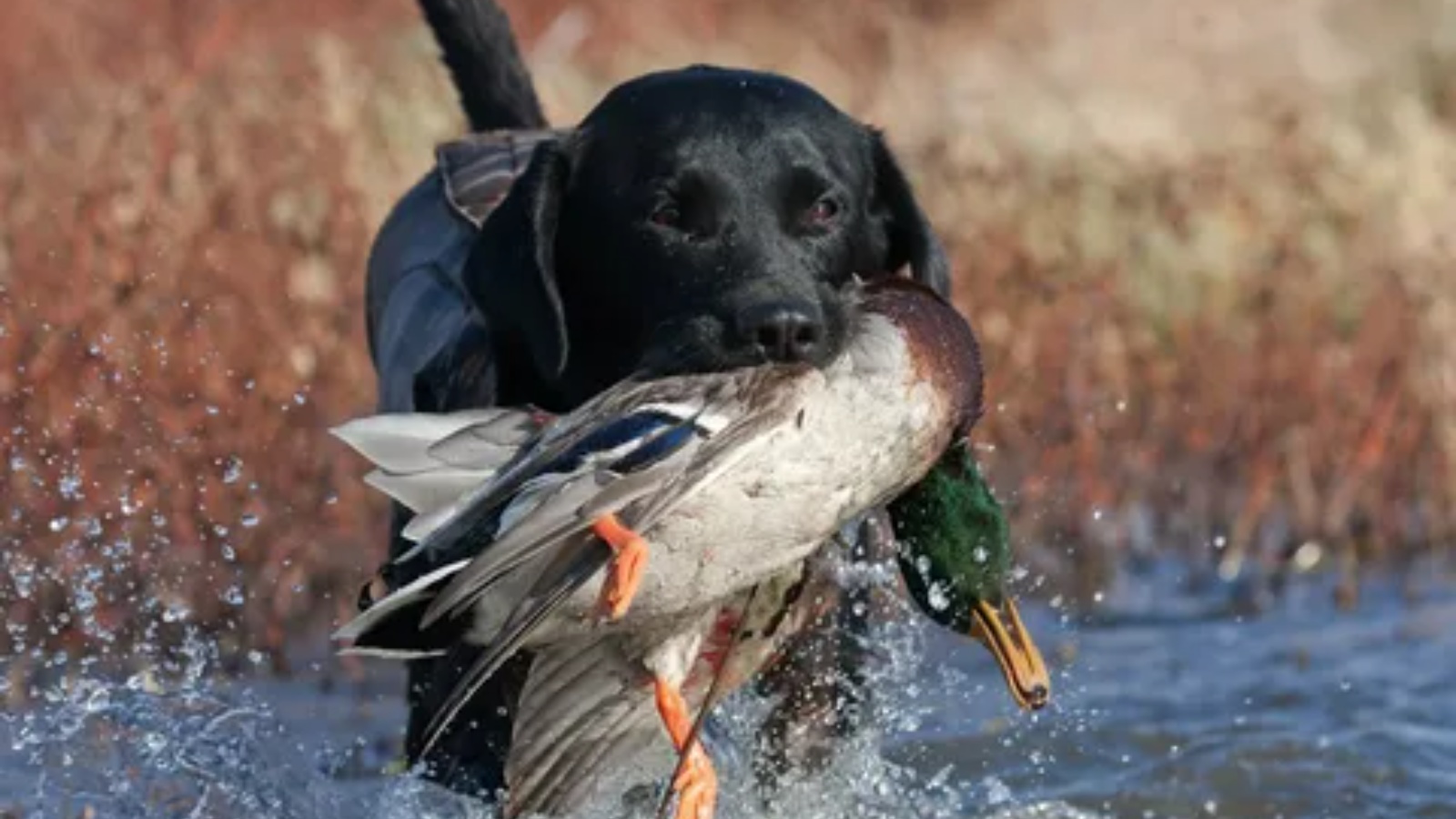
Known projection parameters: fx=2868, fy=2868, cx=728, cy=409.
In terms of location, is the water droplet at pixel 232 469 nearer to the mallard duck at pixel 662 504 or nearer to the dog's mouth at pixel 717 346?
the dog's mouth at pixel 717 346

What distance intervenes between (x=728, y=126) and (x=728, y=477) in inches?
Result: 52.3

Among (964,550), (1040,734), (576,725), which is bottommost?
(1040,734)

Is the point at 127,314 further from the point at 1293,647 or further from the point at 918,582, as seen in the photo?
the point at 918,582

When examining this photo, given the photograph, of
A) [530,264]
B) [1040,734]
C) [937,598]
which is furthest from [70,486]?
[937,598]

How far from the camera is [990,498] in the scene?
3773 millimetres

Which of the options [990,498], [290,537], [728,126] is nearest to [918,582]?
[990,498]

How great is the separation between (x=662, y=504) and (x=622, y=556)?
74mm

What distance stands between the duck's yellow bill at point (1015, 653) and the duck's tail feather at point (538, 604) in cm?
62

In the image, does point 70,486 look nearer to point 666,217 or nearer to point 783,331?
point 666,217

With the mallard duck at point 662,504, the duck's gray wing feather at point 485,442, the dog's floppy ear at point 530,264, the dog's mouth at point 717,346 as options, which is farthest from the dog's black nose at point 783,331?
the dog's floppy ear at point 530,264

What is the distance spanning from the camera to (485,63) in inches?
241

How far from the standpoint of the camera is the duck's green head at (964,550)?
3.73 m

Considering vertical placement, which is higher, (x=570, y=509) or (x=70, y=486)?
(x=570, y=509)

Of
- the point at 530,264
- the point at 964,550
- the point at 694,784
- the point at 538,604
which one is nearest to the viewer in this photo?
the point at 538,604
